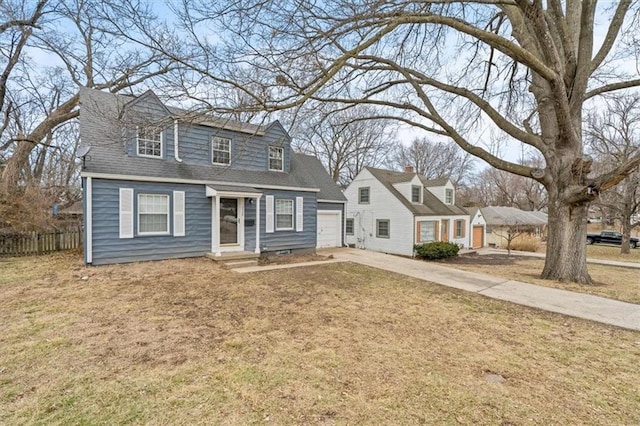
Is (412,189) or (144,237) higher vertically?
(412,189)

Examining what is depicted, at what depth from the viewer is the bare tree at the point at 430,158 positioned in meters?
35.6

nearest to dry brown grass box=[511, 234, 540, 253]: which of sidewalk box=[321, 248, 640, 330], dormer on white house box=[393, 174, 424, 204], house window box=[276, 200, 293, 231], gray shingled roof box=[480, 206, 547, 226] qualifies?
gray shingled roof box=[480, 206, 547, 226]

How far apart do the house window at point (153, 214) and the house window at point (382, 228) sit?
526 inches

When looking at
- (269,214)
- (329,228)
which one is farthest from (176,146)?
(329,228)

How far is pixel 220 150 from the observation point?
11.4 m

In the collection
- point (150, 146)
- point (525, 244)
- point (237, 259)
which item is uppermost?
point (150, 146)

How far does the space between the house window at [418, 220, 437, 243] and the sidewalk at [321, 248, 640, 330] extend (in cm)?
912

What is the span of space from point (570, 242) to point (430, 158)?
2946 cm

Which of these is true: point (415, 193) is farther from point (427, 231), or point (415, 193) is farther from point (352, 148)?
point (352, 148)

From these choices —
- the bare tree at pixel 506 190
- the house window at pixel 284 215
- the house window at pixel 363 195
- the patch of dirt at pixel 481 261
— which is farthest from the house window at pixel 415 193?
the bare tree at pixel 506 190

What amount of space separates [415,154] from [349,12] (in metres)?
33.1

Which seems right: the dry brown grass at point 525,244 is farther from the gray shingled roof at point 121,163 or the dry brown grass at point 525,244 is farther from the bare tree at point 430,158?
the gray shingled roof at point 121,163

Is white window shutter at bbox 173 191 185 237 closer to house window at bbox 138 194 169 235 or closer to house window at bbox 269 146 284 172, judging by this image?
house window at bbox 138 194 169 235

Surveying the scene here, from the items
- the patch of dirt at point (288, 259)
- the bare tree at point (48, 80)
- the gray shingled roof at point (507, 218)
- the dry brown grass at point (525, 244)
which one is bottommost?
the dry brown grass at point (525, 244)
